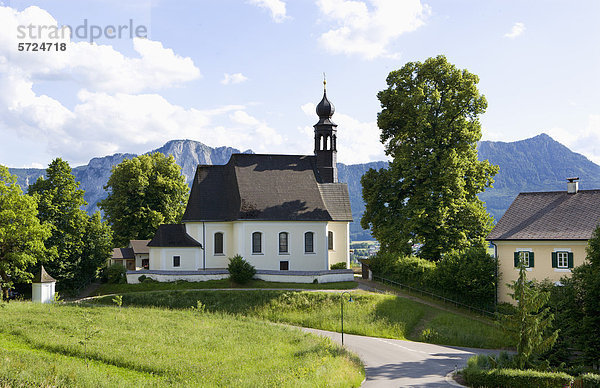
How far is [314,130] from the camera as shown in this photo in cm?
5312

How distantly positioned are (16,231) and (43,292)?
510 centimetres

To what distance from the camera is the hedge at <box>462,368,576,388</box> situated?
21719mm

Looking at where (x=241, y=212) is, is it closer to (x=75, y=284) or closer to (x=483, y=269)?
(x=75, y=284)

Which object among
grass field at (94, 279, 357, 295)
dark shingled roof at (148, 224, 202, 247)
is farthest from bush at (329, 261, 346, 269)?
dark shingled roof at (148, 224, 202, 247)

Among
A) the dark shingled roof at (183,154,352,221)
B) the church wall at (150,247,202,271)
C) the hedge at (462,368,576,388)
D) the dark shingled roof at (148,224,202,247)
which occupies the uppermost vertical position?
the dark shingled roof at (183,154,352,221)

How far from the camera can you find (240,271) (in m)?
43.2

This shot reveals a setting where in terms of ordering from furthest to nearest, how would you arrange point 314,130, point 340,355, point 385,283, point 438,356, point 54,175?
point 314,130 < point 54,175 < point 385,283 < point 438,356 < point 340,355

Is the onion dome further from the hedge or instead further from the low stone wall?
the hedge

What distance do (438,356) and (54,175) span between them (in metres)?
37.4

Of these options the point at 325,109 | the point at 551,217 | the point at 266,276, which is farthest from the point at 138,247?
the point at 551,217

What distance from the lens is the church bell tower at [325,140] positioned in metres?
52.5

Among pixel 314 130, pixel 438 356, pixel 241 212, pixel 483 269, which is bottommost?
pixel 438 356

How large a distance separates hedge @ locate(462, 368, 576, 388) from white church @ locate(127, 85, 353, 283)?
70.6ft

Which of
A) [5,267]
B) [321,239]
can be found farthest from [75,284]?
[321,239]
